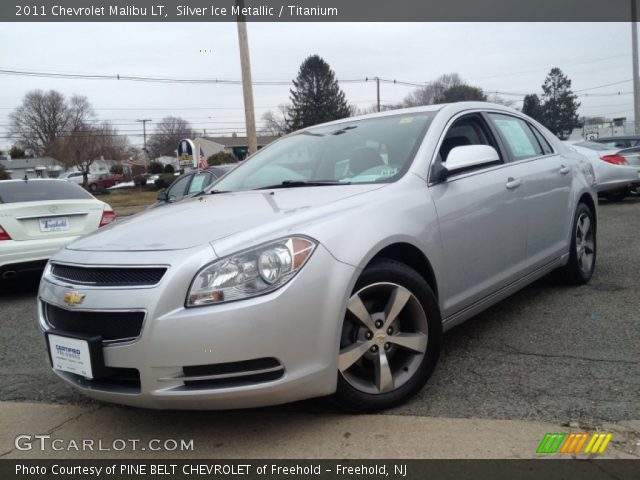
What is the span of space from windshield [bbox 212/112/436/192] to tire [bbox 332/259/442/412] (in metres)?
0.66

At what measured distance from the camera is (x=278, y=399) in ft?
7.73

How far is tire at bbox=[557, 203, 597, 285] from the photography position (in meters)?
4.65

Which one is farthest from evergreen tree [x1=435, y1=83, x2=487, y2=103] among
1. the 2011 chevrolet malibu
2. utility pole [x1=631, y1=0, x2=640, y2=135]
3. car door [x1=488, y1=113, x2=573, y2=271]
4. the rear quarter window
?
the 2011 chevrolet malibu

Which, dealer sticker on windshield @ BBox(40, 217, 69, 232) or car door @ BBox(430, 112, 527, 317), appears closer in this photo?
car door @ BBox(430, 112, 527, 317)

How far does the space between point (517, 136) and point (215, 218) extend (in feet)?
8.67

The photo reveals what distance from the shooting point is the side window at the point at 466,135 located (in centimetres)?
347

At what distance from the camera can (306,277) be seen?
7.67 ft

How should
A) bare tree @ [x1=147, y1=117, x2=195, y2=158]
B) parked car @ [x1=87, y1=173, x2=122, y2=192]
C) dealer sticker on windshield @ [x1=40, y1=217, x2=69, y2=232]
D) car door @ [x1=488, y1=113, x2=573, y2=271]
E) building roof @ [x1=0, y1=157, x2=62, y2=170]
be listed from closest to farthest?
car door @ [x1=488, y1=113, x2=573, y2=271], dealer sticker on windshield @ [x1=40, y1=217, x2=69, y2=232], parked car @ [x1=87, y1=173, x2=122, y2=192], building roof @ [x1=0, y1=157, x2=62, y2=170], bare tree @ [x1=147, y1=117, x2=195, y2=158]

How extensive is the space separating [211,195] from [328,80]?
6422cm

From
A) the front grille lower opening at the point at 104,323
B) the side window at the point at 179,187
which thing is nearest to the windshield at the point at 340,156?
the front grille lower opening at the point at 104,323

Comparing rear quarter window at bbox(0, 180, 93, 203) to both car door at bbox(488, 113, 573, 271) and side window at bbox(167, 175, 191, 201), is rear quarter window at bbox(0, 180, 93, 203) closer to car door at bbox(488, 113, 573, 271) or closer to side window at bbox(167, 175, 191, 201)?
side window at bbox(167, 175, 191, 201)

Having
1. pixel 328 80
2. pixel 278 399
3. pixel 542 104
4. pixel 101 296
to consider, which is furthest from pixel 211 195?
pixel 542 104

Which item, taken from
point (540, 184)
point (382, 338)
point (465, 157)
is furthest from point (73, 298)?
point (540, 184)
